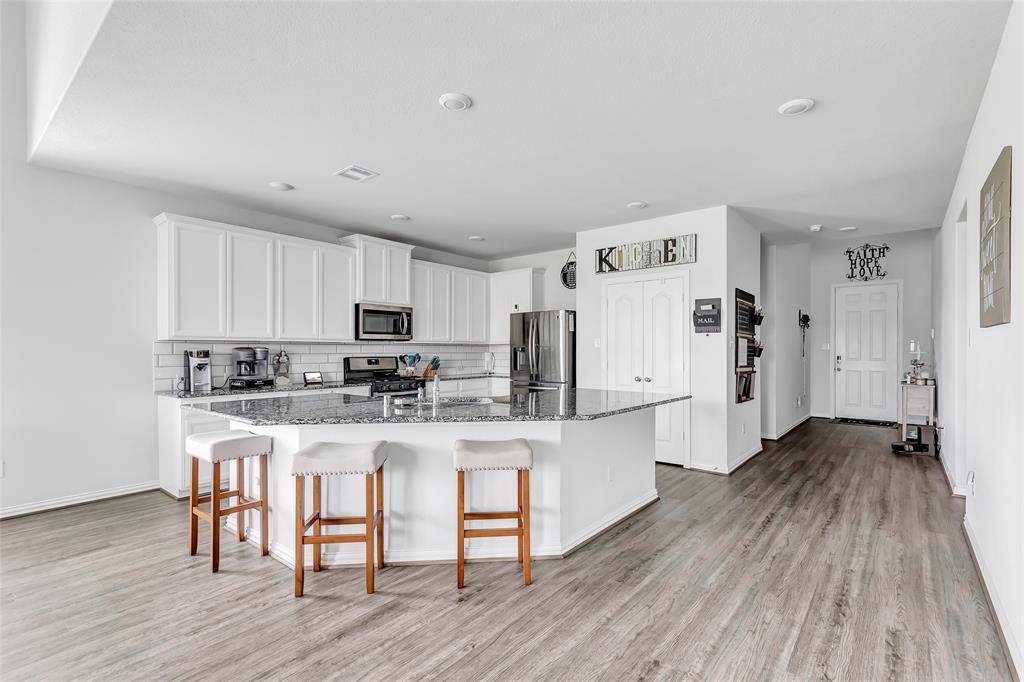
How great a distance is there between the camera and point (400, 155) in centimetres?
342

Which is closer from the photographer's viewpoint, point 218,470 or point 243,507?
point 218,470

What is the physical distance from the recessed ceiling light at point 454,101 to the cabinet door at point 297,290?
2691 mm

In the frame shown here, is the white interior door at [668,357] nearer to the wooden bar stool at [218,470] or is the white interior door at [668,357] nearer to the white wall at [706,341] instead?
the white wall at [706,341]

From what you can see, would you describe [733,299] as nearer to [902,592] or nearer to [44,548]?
[902,592]

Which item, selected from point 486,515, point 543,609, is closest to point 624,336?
point 486,515

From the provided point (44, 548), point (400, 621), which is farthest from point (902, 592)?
point (44, 548)

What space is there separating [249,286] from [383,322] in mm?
1445

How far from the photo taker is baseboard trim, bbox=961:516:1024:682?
6.08ft

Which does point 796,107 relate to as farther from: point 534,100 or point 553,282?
point 553,282

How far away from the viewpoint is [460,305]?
258 inches

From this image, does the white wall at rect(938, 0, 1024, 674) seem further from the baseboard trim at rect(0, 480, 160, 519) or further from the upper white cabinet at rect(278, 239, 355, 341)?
the baseboard trim at rect(0, 480, 160, 519)

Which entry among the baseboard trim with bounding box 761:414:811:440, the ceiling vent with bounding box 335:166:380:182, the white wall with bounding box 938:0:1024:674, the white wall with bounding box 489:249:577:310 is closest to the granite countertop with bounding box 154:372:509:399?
the ceiling vent with bounding box 335:166:380:182

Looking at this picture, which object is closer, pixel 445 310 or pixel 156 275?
pixel 156 275

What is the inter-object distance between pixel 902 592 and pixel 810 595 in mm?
456
